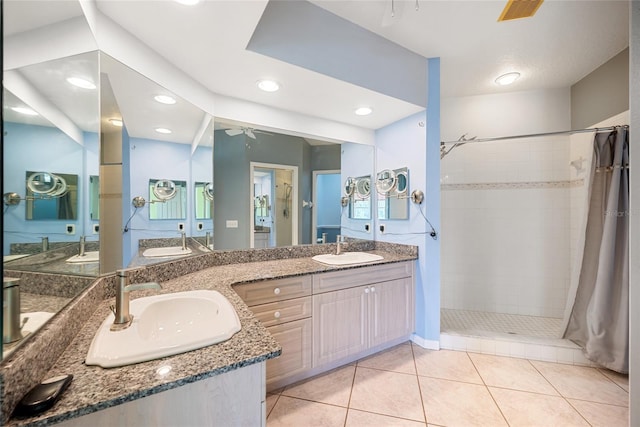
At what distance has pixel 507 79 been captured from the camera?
8.23ft

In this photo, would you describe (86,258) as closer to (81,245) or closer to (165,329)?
(81,245)

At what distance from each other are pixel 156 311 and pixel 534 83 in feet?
12.4

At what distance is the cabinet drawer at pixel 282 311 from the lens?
5.19ft

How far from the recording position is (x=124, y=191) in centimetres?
132

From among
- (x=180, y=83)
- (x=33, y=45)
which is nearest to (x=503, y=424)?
(x=33, y=45)

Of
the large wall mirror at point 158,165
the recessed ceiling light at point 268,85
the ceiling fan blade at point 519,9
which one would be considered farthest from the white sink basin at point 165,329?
the ceiling fan blade at point 519,9

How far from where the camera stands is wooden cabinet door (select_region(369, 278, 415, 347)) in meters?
2.07

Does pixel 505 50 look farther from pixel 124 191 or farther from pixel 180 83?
pixel 124 191

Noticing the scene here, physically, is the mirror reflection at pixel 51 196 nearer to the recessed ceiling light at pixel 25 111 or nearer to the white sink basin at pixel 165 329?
the recessed ceiling light at pixel 25 111

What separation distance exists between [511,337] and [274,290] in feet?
7.03

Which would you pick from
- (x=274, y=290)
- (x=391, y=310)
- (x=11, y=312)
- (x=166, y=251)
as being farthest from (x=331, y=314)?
(x=11, y=312)

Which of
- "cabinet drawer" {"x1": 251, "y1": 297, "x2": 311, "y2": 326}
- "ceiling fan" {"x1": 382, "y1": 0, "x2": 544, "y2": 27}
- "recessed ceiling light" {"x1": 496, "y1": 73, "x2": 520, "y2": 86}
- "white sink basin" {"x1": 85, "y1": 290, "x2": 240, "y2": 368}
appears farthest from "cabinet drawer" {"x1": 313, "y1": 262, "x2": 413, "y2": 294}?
"recessed ceiling light" {"x1": 496, "y1": 73, "x2": 520, "y2": 86}

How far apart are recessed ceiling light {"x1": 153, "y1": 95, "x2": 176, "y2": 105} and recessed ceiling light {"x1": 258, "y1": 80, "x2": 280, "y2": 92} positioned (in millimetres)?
585

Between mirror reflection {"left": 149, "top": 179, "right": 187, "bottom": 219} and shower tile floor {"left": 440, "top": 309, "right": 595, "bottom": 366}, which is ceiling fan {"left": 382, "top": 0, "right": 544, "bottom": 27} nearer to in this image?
mirror reflection {"left": 149, "top": 179, "right": 187, "bottom": 219}
